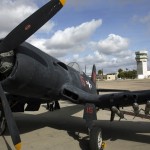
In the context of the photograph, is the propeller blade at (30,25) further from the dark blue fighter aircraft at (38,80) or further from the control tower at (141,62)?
the control tower at (141,62)

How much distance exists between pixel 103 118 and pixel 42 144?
5.12 meters

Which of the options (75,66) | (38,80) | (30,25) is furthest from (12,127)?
(75,66)

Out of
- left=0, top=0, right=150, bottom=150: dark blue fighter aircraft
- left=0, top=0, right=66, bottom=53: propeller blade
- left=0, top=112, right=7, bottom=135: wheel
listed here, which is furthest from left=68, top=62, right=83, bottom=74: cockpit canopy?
left=0, top=0, right=66, bottom=53: propeller blade

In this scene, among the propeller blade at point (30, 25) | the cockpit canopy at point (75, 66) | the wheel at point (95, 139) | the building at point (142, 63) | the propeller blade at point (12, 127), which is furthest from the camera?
the building at point (142, 63)

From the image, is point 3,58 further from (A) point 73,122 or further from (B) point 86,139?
(A) point 73,122

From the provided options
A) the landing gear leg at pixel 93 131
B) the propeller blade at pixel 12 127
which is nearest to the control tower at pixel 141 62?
the landing gear leg at pixel 93 131

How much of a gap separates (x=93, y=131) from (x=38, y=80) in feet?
6.53

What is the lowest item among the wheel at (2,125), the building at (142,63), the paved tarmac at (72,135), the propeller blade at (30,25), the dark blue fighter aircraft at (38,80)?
the paved tarmac at (72,135)

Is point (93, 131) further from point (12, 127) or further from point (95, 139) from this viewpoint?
point (12, 127)

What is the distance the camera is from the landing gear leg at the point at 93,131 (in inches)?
295

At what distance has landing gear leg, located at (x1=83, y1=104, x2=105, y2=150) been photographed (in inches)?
295

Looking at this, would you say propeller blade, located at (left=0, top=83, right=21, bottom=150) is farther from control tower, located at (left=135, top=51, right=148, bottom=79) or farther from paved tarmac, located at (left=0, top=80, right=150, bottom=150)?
control tower, located at (left=135, top=51, right=148, bottom=79)

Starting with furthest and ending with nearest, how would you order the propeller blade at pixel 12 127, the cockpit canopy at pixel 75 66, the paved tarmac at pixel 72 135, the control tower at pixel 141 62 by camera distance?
the control tower at pixel 141 62 < the cockpit canopy at pixel 75 66 < the paved tarmac at pixel 72 135 < the propeller blade at pixel 12 127

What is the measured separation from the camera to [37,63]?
7582 mm
